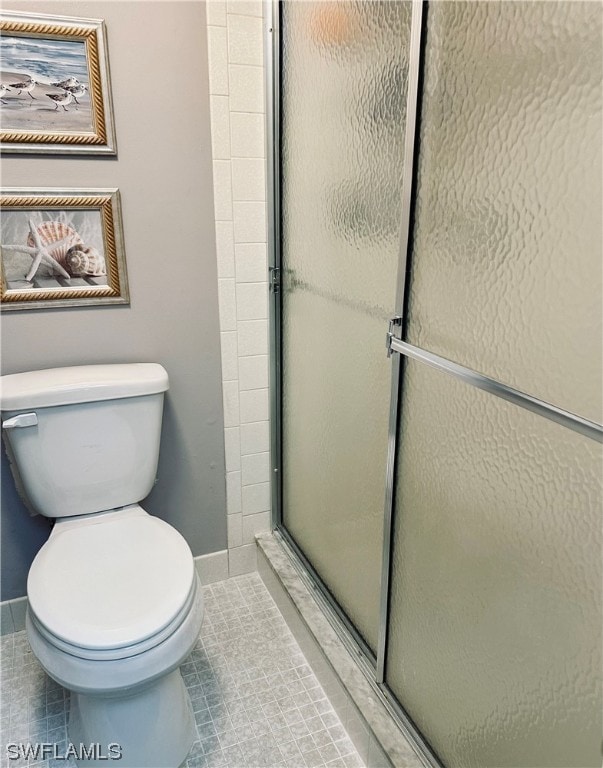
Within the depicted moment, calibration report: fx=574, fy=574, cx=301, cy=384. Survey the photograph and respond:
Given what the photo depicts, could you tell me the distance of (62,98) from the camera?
54.7 inches

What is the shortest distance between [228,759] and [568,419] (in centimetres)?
114

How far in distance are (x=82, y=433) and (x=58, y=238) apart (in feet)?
1.66

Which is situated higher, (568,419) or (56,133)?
(56,133)

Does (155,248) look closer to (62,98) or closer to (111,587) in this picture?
(62,98)

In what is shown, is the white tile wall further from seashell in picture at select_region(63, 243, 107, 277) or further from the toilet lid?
the toilet lid

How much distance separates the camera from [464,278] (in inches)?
36.1

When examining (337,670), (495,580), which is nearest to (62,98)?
(495,580)

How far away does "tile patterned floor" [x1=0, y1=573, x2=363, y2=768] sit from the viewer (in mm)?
1347

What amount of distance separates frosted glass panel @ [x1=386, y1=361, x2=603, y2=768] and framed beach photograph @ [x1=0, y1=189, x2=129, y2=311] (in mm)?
898

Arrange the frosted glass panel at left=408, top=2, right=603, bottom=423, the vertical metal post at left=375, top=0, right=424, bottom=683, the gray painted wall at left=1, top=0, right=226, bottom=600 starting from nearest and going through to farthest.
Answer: the frosted glass panel at left=408, top=2, right=603, bottom=423 → the vertical metal post at left=375, top=0, right=424, bottom=683 → the gray painted wall at left=1, top=0, right=226, bottom=600

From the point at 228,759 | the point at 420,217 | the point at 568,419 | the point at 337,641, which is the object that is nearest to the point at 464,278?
the point at 420,217

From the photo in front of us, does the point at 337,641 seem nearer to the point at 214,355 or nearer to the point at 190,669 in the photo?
the point at 190,669

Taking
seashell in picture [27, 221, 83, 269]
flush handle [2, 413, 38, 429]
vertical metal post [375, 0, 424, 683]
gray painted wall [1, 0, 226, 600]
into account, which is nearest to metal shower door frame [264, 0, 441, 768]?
vertical metal post [375, 0, 424, 683]

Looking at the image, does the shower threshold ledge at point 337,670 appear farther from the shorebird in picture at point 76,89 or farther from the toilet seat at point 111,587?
the shorebird in picture at point 76,89
